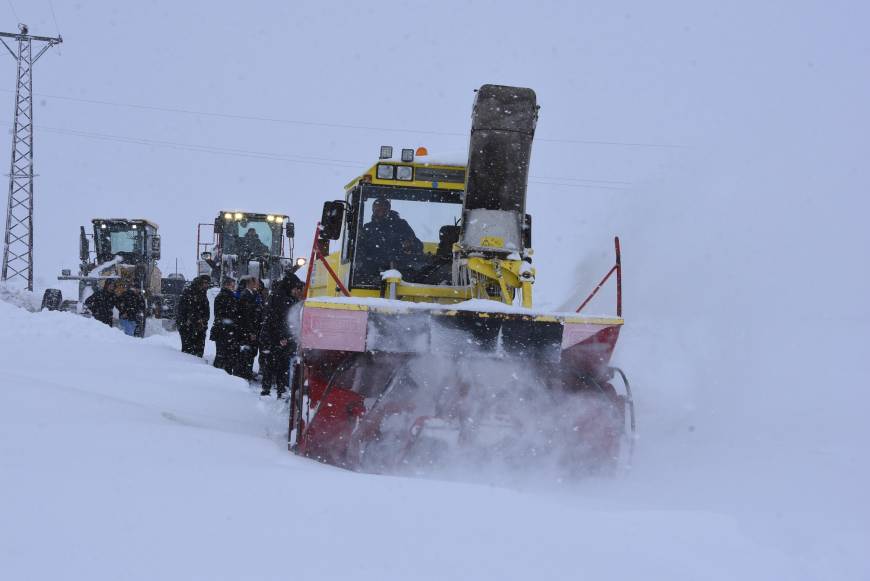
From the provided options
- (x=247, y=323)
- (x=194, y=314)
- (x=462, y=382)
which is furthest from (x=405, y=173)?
(x=194, y=314)

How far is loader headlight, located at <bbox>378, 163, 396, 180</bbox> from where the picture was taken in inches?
246

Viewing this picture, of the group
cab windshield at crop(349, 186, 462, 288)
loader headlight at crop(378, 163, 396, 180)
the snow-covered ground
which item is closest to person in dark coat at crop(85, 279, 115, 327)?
cab windshield at crop(349, 186, 462, 288)

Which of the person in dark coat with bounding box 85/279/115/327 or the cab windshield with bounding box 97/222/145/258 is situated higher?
the cab windshield with bounding box 97/222/145/258

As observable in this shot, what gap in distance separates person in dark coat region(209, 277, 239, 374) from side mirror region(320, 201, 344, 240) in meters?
4.32

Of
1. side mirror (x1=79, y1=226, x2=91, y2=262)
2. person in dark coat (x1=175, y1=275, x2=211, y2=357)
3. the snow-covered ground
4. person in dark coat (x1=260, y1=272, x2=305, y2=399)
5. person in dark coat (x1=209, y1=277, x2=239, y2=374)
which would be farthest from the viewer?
side mirror (x1=79, y1=226, x2=91, y2=262)

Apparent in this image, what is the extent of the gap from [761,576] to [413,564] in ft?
4.08

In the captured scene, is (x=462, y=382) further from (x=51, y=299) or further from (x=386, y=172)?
(x=51, y=299)

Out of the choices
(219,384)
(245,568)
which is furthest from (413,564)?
(219,384)

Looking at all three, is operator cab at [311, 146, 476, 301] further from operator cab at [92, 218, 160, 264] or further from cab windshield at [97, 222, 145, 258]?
cab windshield at [97, 222, 145, 258]

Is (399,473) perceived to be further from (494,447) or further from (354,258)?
(354,258)

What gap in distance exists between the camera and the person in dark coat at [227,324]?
33.2ft

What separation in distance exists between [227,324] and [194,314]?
1.45m

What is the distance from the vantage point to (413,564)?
8.59 feet

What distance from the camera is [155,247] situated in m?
20.2
